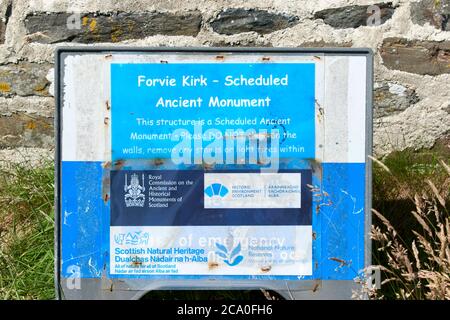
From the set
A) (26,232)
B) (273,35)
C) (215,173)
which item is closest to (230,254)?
(215,173)

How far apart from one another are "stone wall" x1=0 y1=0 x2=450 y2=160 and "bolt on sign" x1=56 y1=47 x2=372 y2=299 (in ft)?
3.15

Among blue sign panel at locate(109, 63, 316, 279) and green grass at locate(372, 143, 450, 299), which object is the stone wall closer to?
green grass at locate(372, 143, 450, 299)

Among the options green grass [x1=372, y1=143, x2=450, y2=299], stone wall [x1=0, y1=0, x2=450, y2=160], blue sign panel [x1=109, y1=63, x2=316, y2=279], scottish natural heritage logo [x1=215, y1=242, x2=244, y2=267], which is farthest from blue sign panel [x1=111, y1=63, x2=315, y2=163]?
stone wall [x1=0, y1=0, x2=450, y2=160]

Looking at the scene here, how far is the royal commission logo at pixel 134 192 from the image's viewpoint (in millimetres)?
2684

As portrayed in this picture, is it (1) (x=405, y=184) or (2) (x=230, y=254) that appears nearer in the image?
(2) (x=230, y=254)

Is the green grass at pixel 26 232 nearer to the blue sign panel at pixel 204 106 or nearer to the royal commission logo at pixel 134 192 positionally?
the royal commission logo at pixel 134 192

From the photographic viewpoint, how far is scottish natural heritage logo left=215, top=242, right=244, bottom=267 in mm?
2688

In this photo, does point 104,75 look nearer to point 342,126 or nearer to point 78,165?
point 78,165

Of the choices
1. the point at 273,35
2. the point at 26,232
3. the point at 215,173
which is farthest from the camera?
the point at 273,35

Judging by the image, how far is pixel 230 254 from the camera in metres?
2.69

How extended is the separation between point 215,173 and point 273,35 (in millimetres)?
1186

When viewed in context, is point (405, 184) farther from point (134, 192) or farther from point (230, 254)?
point (134, 192)

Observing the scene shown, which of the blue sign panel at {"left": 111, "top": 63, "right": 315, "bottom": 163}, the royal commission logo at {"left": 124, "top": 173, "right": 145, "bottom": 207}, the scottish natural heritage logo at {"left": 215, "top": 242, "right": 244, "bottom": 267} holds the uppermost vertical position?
the blue sign panel at {"left": 111, "top": 63, "right": 315, "bottom": 163}

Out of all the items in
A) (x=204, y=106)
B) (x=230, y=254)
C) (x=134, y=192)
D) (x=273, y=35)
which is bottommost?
(x=230, y=254)
